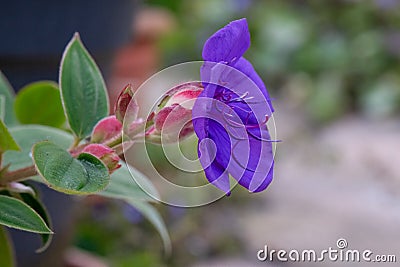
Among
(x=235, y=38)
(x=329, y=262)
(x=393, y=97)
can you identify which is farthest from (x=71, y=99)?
(x=393, y=97)

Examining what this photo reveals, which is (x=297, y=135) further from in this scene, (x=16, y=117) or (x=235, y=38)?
(x=235, y=38)

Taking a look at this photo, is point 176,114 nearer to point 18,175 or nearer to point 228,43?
point 228,43

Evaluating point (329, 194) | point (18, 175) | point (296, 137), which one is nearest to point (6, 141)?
point (18, 175)

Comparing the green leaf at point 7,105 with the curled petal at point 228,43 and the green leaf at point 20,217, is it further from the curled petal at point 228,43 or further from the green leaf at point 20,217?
the curled petal at point 228,43

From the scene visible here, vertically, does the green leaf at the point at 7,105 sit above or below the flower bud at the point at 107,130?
above

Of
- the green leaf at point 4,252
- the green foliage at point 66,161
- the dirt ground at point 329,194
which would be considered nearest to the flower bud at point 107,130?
the green foliage at point 66,161

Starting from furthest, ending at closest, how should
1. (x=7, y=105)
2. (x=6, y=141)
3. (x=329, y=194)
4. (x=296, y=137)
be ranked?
(x=296, y=137)
(x=329, y=194)
(x=7, y=105)
(x=6, y=141)

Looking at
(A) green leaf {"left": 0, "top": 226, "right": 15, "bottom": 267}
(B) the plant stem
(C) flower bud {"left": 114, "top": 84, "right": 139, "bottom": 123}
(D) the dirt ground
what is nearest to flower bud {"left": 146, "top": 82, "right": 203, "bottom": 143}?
(C) flower bud {"left": 114, "top": 84, "right": 139, "bottom": 123}

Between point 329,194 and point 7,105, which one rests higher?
point 329,194
